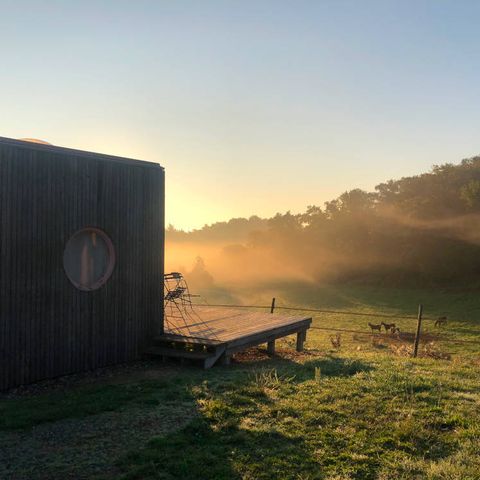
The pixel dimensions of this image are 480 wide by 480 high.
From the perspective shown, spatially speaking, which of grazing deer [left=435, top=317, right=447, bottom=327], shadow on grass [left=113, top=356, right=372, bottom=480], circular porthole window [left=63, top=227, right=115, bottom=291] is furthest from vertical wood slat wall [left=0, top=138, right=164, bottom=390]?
grazing deer [left=435, top=317, right=447, bottom=327]

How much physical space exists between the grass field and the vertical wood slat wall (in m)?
0.60

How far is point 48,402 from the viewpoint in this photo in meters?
6.87

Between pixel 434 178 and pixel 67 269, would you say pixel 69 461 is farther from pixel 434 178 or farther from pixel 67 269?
pixel 434 178

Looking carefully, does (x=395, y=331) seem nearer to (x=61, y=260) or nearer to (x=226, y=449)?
(x=61, y=260)

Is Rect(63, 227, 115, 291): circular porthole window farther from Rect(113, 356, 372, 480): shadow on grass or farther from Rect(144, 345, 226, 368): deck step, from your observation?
Rect(113, 356, 372, 480): shadow on grass

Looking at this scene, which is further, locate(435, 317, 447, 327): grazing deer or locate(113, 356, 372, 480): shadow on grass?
locate(435, 317, 447, 327): grazing deer

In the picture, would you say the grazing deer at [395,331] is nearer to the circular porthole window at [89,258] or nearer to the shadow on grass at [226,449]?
the circular porthole window at [89,258]

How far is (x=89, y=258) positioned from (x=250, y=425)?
4.86m

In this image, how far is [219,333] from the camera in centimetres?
1024

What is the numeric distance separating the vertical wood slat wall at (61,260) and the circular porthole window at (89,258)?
0.12 metres

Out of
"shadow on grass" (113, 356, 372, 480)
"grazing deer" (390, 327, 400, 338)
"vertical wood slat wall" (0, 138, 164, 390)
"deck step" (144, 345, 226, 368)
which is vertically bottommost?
"grazing deer" (390, 327, 400, 338)

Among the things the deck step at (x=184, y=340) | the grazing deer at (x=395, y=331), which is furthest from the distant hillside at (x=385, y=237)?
the deck step at (x=184, y=340)

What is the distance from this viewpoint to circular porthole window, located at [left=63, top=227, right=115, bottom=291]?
8617 mm

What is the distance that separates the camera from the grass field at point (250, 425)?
14.6ft
